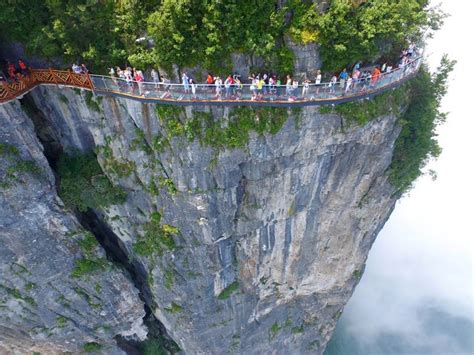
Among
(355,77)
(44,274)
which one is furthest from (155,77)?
(44,274)

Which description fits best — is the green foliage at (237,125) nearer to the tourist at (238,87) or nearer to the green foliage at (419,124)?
the tourist at (238,87)

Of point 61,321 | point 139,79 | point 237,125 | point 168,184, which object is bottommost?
point 61,321

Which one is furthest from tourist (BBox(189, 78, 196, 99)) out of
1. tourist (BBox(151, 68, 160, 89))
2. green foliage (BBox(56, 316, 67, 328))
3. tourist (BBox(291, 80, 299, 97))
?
green foliage (BBox(56, 316, 67, 328))

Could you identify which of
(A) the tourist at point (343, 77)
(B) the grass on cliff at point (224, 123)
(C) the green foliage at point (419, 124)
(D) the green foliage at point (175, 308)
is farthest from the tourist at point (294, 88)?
(D) the green foliage at point (175, 308)

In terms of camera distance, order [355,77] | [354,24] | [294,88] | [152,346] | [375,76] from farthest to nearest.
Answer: [152,346] → [375,76] → [355,77] → [294,88] → [354,24]

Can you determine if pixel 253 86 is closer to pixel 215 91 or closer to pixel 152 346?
pixel 215 91

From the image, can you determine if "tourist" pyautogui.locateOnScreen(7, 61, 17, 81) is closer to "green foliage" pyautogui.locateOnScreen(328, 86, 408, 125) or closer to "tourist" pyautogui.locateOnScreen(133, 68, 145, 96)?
"tourist" pyautogui.locateOnScreen(133, 68, 145, 96)
